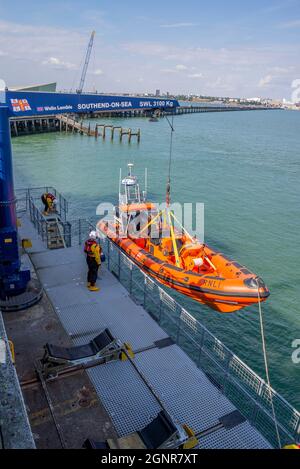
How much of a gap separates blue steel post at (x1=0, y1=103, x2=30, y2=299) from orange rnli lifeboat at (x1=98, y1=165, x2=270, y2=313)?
16.9ft

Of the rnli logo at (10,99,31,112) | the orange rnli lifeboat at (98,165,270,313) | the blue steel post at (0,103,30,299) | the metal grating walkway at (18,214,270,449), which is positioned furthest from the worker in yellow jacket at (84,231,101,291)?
the orange rnli lifeboat at (98,165,270,313)

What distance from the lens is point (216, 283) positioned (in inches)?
410

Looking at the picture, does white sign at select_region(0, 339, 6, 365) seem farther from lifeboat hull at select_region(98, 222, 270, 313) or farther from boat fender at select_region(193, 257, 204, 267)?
boat fender at select_region(193, 257, 204, 267)

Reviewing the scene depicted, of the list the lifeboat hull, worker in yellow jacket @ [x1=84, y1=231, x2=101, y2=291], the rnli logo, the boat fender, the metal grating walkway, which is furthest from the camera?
the boat fender

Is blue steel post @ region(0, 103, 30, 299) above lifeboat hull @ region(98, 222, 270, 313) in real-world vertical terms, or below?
above

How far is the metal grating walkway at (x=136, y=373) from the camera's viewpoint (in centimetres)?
502

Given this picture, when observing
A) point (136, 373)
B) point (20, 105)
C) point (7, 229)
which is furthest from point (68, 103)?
point (136, 373)

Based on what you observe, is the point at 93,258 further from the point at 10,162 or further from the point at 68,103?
the point at 68,103

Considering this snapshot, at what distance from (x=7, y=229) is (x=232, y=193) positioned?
21.3 meters

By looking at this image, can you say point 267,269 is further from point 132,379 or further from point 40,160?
point 40,160

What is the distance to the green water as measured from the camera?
35.0ft

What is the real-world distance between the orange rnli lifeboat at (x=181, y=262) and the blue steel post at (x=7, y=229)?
203 inches

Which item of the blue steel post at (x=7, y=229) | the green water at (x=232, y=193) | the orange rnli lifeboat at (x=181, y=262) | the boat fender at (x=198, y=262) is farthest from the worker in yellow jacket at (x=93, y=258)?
the green water at (x=232, y=193)
